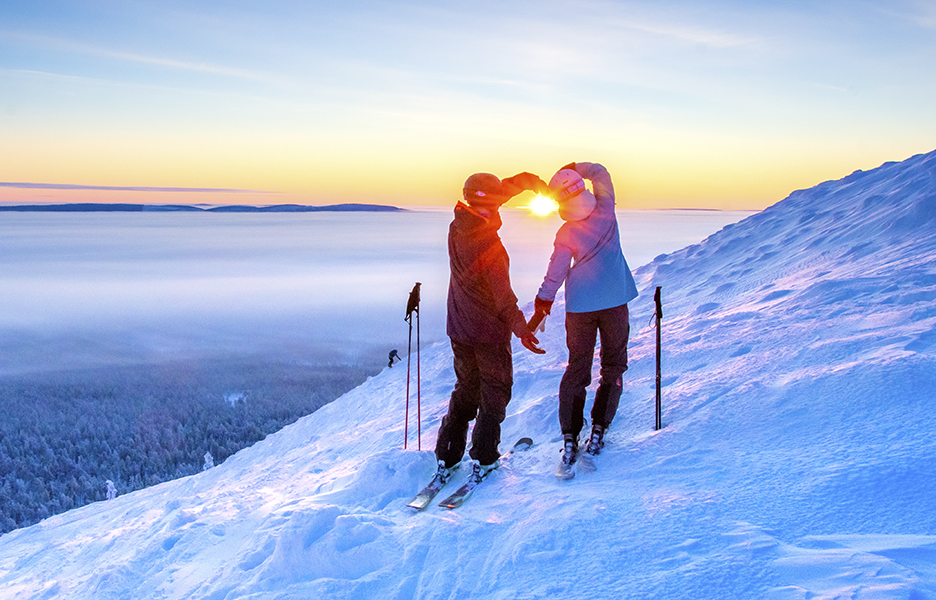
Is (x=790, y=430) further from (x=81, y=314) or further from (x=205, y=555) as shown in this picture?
(x=81, y=314)

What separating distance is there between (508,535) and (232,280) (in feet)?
452

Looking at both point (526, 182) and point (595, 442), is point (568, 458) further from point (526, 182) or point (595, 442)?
point (526, 182)

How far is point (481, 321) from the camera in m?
3.63

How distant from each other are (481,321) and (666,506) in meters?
1.55

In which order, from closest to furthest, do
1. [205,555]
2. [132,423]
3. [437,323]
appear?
[205,555]
[132,423]
[437,323]

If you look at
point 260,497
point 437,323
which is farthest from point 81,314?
point 260,497

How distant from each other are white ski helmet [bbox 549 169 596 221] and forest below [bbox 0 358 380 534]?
17.6 metres

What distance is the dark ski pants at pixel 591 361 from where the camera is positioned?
3744 mm

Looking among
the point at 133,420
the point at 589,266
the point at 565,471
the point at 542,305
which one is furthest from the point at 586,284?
the point at 133,420

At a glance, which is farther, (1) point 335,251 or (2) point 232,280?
(1) point 335,251

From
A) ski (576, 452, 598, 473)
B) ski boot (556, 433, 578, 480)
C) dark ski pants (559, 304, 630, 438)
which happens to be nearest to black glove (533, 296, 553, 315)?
dark ski pants (559, 304, 630, 438)

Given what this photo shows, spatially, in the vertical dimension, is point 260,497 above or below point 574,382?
below

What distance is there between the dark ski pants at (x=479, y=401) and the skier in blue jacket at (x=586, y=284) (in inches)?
16.1

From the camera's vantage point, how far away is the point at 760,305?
657 cm
